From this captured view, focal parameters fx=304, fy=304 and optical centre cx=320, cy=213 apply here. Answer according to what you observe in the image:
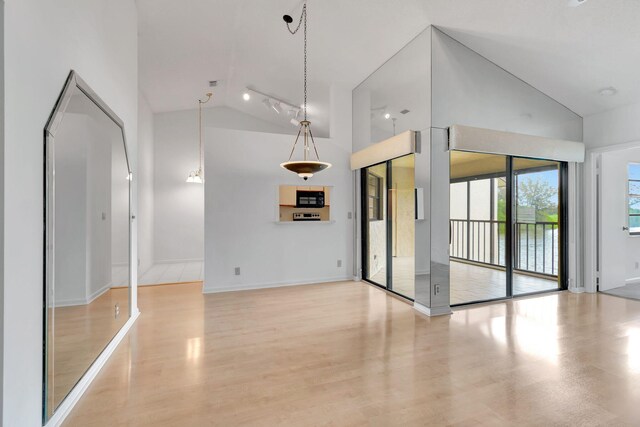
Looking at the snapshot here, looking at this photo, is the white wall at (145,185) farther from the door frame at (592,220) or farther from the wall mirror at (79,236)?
the door frame at (592,220)

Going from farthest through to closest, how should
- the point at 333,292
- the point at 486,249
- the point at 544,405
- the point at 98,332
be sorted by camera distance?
1. the point at 486,249
2. the point at 333,292
3. the point at 98,332
4. the point at 544,405

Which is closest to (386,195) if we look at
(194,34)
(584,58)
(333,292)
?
(333,292)

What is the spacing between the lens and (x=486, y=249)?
547cm

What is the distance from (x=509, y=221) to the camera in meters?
4.61

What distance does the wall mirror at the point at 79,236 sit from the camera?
1.88 meters

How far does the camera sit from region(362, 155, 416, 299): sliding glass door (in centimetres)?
456

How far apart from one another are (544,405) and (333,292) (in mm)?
3235

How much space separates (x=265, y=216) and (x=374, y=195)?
2000 mm

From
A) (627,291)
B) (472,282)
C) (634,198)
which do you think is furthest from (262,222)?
(634,198)

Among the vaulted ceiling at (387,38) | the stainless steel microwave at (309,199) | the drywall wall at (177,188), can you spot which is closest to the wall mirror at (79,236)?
the vaulted ceiling at (387,38)

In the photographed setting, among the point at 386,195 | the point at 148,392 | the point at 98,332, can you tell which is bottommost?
the point at 148,392

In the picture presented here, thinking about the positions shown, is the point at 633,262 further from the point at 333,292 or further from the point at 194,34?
the point at 194,34

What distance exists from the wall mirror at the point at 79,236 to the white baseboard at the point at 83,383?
0.04 m

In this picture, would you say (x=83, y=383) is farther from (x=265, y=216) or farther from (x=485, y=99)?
(x=485, y=99)
